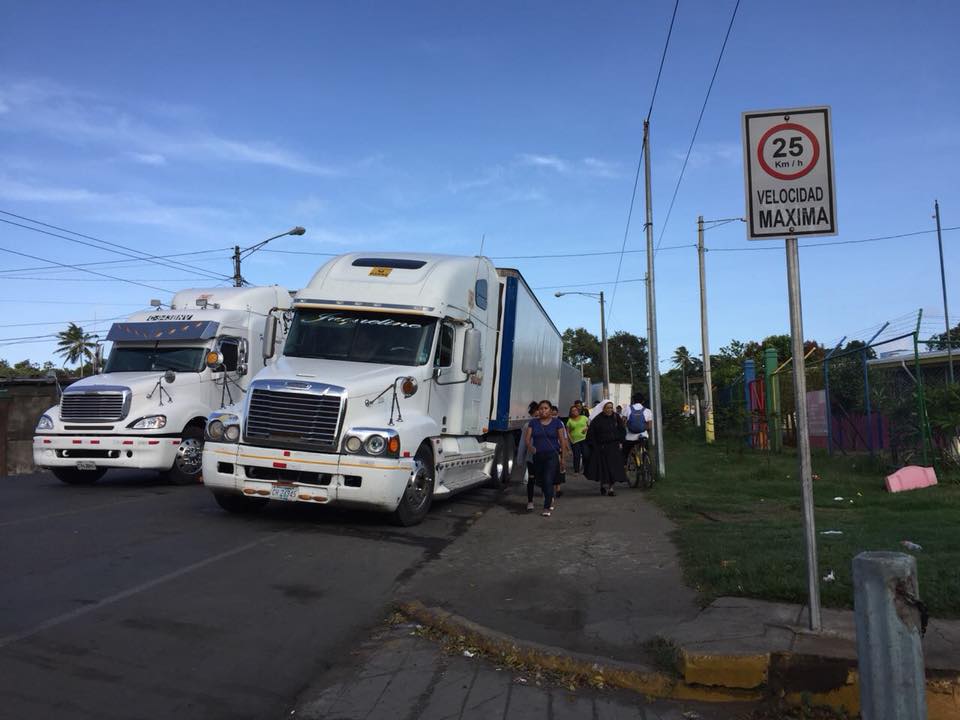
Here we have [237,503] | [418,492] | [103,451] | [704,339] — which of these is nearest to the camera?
[418,492]

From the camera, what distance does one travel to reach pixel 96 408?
524 inches

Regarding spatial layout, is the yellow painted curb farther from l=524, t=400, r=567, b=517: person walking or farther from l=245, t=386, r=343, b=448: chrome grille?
l=524, t=400, r=567, b=517: person walking

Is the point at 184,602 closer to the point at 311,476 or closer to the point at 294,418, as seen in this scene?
the point at 311,476

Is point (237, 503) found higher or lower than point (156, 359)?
lower

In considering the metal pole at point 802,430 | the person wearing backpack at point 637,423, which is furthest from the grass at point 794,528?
the person wearing backpack at point 637,423

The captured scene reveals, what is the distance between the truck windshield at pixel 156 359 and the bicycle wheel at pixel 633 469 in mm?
8079

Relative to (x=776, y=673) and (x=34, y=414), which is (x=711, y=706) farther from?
(x=34, y=414)

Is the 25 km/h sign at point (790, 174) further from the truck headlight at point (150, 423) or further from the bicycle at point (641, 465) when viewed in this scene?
the truck headlight at point (150, 423)

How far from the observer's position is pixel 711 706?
4527 millimetres

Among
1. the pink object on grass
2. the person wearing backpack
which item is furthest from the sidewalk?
the person wearing backpack

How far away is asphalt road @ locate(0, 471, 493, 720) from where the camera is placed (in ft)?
14.9

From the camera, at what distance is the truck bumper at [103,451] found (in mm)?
13180

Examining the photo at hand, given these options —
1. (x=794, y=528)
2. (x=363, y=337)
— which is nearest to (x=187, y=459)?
(x=363, y=337)

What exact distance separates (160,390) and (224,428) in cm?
444
